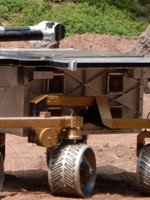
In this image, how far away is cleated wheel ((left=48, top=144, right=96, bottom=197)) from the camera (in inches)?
250

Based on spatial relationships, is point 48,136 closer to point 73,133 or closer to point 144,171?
point 73,133

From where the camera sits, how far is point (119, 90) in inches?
289

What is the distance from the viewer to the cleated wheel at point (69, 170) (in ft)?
20.8

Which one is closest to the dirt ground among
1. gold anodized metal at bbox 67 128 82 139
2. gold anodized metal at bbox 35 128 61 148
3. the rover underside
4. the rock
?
the rover underside

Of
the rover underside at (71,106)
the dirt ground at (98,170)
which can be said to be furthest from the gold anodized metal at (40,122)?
the dirt ground at (98,170)

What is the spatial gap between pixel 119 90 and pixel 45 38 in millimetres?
1109

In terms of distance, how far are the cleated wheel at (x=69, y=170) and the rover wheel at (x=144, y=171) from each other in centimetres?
66

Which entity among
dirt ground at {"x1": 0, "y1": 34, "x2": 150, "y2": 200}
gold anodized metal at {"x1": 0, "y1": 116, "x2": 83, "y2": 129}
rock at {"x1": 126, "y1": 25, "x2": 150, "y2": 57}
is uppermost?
rock at {"x1": 126, "y1": 25, "x2": 150, "y2": 57}

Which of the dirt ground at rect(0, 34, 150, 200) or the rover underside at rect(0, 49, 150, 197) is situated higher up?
the rover underside at rect(0, 49, 150, 197)

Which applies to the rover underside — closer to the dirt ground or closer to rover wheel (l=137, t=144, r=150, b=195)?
rover wheel (l=137, t=144, r=150, b=195)

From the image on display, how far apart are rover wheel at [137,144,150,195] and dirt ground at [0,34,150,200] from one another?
13 cm

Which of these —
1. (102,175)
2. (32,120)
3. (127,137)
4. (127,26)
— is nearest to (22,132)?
(32,120)

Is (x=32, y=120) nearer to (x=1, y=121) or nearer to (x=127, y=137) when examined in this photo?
(x=1, y=121)

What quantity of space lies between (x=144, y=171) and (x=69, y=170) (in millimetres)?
1017
